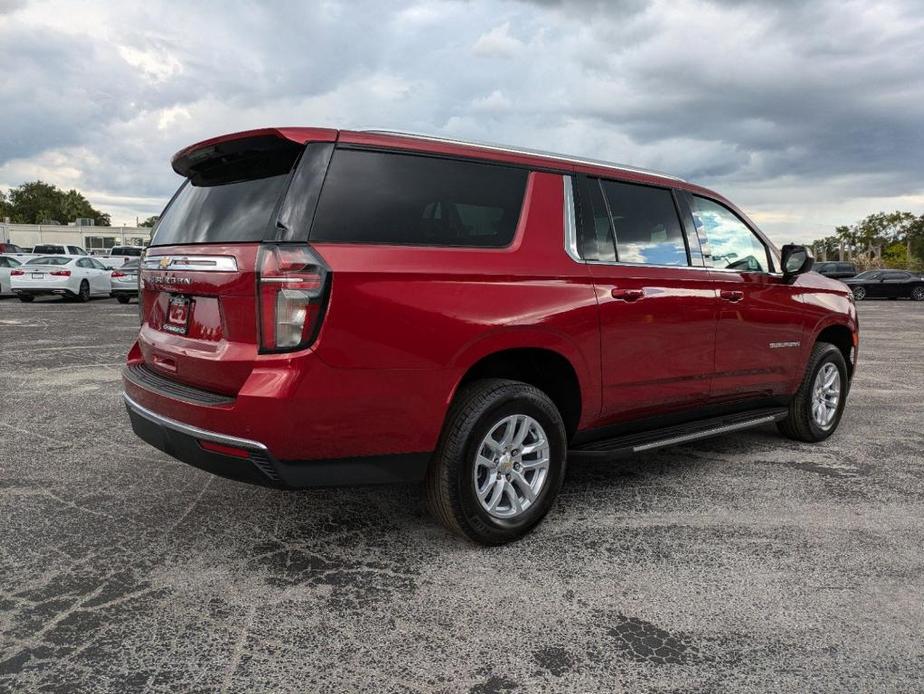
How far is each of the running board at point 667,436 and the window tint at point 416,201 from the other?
4.07ft

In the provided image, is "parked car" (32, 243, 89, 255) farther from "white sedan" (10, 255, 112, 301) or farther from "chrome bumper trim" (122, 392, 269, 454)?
"chrome bumper trim" (122, 392, 269, 454)

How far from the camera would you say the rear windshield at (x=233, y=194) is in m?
3.08

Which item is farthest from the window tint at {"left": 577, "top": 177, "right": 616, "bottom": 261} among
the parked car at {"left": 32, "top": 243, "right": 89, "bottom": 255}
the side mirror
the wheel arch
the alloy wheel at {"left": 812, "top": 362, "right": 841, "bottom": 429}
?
the parked car at {"left": 32, "top": 243, "right": 89, "bottom": 255}

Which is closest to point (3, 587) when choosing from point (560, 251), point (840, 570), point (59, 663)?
point (59, 663)

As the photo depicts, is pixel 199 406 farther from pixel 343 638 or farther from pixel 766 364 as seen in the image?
Answer: pixel 766 364

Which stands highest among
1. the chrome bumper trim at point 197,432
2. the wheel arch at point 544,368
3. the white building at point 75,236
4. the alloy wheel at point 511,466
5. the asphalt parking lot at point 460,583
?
the white building at point 75,236

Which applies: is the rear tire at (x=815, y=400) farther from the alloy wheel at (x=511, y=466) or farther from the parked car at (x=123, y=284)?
the parked car at (x=123, y=284)

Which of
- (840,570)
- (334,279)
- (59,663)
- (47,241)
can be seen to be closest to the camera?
(59,663)

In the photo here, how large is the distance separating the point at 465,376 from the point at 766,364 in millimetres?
2565

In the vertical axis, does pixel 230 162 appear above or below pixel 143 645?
above

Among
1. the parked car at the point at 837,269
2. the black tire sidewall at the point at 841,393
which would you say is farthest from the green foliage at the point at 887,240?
the black tire sidewall at the point at 841,393

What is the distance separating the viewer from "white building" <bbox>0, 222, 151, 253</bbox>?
81.4m

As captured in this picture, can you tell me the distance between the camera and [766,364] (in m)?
4.96

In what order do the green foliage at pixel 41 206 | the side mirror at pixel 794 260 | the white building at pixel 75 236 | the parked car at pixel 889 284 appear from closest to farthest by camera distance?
1. the side mirror at pixel 794 260
2. the parked car at pixel 889 284
3. the white building at pixel 75 236
4. the green foliage at pixel 41 206
